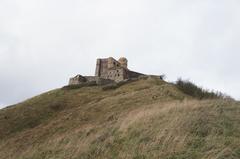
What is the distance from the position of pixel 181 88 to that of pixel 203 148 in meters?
22.6

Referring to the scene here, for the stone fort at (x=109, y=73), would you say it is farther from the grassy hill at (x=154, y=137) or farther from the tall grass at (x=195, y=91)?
the grassy hill at (x=154, y=137)

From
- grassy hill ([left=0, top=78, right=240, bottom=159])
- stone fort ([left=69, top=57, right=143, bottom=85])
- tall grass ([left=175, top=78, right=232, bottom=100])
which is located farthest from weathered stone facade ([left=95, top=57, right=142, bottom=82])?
grassy hill ([left=0, top=78, right=240, bottom=159])

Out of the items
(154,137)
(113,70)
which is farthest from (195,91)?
(113,70)

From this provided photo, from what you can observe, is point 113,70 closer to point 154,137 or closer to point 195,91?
point 195,91

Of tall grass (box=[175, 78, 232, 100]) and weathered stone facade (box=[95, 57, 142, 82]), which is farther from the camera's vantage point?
weathered stone facade (box=[95, 57, 142, 82])

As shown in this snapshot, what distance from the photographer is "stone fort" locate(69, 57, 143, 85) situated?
59.3 metres

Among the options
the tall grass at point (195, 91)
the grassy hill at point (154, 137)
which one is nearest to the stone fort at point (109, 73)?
the tall grass at point (195, 91)

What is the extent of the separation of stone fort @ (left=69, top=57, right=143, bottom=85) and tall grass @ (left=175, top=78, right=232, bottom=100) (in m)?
20.7

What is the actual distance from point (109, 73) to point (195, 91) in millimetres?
34340

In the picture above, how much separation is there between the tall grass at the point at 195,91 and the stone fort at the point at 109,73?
68.0 ft

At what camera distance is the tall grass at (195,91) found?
29.6 metres

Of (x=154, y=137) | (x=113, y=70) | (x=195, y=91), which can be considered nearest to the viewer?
(x=154, y=137)

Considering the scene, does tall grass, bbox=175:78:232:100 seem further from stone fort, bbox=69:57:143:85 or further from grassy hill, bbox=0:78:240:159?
stone fort, bbox=69:57:143:85

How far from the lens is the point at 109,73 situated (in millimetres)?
64875
